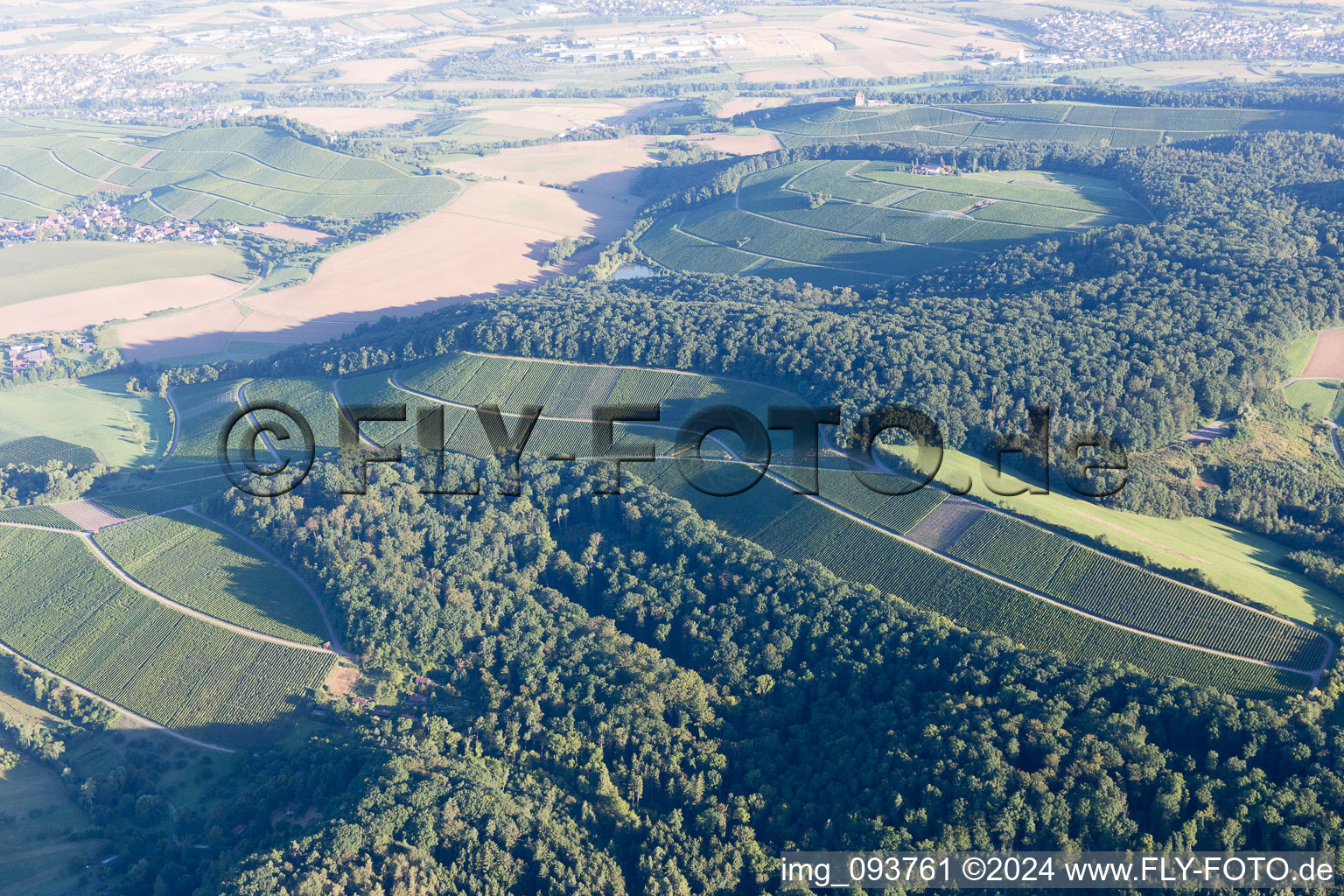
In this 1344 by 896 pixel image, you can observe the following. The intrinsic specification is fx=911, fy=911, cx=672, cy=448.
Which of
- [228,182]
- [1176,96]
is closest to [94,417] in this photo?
[228,182]

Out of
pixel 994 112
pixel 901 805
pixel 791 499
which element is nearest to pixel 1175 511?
pixel 791 499

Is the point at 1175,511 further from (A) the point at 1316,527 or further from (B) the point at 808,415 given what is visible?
(B) the point at 808,415

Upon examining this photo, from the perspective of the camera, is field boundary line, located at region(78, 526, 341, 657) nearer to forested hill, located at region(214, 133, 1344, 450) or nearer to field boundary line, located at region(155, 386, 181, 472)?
field boundary line, located at region(155, 386, 181, 472)

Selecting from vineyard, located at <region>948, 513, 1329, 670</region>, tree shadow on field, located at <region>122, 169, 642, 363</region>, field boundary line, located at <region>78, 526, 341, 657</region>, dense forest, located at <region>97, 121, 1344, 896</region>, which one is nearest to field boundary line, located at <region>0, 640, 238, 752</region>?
dense forest, located at <region>97, 121, 1344, 896</region>

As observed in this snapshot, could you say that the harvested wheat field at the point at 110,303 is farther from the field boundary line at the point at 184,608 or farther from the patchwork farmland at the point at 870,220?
the field boundary line at the point at 184,608

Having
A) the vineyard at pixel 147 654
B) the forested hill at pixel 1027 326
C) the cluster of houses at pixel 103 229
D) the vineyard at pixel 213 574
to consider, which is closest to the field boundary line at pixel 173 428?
the forested hill at pixel 1027 326

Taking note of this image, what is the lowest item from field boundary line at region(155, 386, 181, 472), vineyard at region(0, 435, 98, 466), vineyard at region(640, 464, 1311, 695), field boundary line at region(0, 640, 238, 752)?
field boundary line at region(0, 640, 238, 752)
